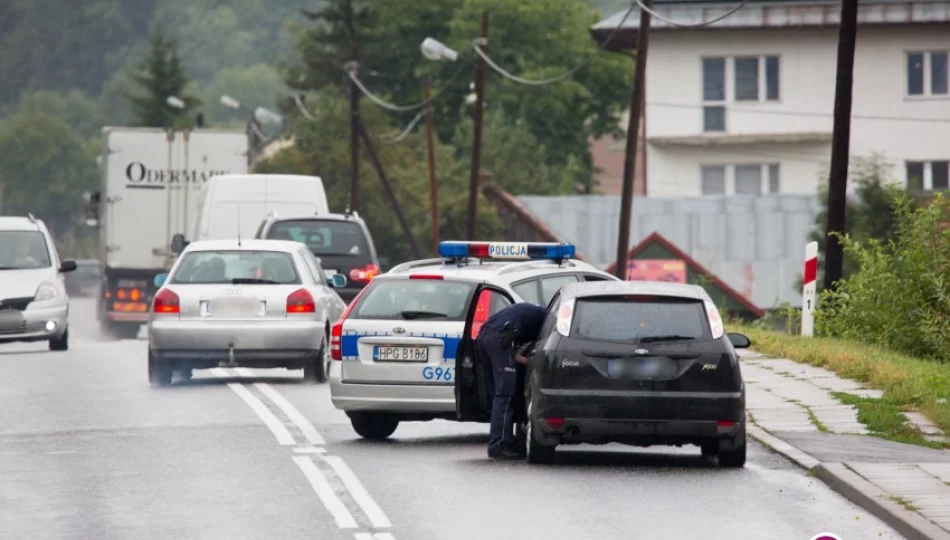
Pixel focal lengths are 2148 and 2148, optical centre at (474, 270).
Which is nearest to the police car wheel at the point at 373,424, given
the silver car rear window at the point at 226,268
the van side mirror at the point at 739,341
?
the van side mirror at the point at 739,341

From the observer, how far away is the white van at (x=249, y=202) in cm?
3297

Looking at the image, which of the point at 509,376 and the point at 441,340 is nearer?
the point at 509,376

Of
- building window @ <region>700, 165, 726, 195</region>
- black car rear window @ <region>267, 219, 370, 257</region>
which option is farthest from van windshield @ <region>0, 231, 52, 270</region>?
building window @ <region>700, 165, 726, 195</region>

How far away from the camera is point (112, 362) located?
2648 cm

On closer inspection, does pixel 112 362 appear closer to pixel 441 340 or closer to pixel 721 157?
pixel 441 340

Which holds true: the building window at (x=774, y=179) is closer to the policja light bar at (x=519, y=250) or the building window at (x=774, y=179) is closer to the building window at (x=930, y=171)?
the building window at (x=930, y=171)

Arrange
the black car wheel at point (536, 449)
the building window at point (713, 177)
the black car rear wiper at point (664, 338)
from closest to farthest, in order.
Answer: the black car rear wiper at point (664, 338)
the black car wheel at point (536, 449)
the building window at point (713, 177)

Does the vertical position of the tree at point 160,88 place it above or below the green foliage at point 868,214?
above

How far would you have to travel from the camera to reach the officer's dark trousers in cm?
1473

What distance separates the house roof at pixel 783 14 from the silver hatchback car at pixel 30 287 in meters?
32.0

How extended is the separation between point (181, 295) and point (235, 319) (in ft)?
2.01

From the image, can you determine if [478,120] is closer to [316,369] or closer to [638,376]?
[316,369]

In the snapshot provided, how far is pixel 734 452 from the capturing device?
14.1 meters

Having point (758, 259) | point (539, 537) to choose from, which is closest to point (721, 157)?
point (758, 259)
